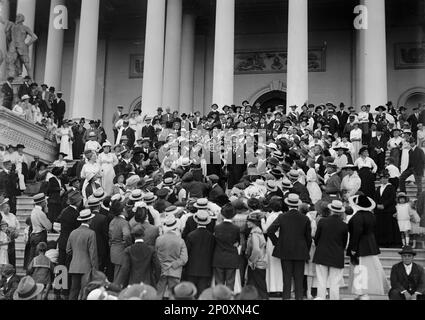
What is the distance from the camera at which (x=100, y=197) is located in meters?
11.8

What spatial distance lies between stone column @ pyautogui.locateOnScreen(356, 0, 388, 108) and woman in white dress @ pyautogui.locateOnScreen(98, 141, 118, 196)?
32.3 ft

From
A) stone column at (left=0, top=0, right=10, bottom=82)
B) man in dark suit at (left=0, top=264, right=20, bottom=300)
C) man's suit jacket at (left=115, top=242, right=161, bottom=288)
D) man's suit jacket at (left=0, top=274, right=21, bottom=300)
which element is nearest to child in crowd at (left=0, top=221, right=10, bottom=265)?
man in dark suit at (left=0, top=264, right=20, bottom=300)

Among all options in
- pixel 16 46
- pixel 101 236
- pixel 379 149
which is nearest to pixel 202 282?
pixel 101 236

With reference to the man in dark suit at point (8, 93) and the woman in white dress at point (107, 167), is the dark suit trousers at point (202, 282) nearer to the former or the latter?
the woman in white dress at point (107, 167)

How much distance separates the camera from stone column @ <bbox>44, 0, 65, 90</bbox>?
29.0 meters

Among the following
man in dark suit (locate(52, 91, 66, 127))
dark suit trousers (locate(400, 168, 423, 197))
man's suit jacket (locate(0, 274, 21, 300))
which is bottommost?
man's suit jacket (locate(0, 274, 21, 300))

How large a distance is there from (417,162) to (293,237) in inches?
292


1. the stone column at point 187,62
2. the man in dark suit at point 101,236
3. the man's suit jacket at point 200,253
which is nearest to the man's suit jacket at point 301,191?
the man's suit jacket at point 200,253

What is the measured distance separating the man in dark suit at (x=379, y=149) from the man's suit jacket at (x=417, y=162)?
1178 mm

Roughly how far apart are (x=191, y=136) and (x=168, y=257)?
8.64 metres

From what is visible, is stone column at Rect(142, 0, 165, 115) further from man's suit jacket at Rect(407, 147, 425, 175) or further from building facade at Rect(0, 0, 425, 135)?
man's suit jacket at Rect(407, 147, 425, 175)

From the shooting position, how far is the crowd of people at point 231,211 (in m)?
10.2

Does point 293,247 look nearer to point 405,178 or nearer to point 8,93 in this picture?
point 405,178
